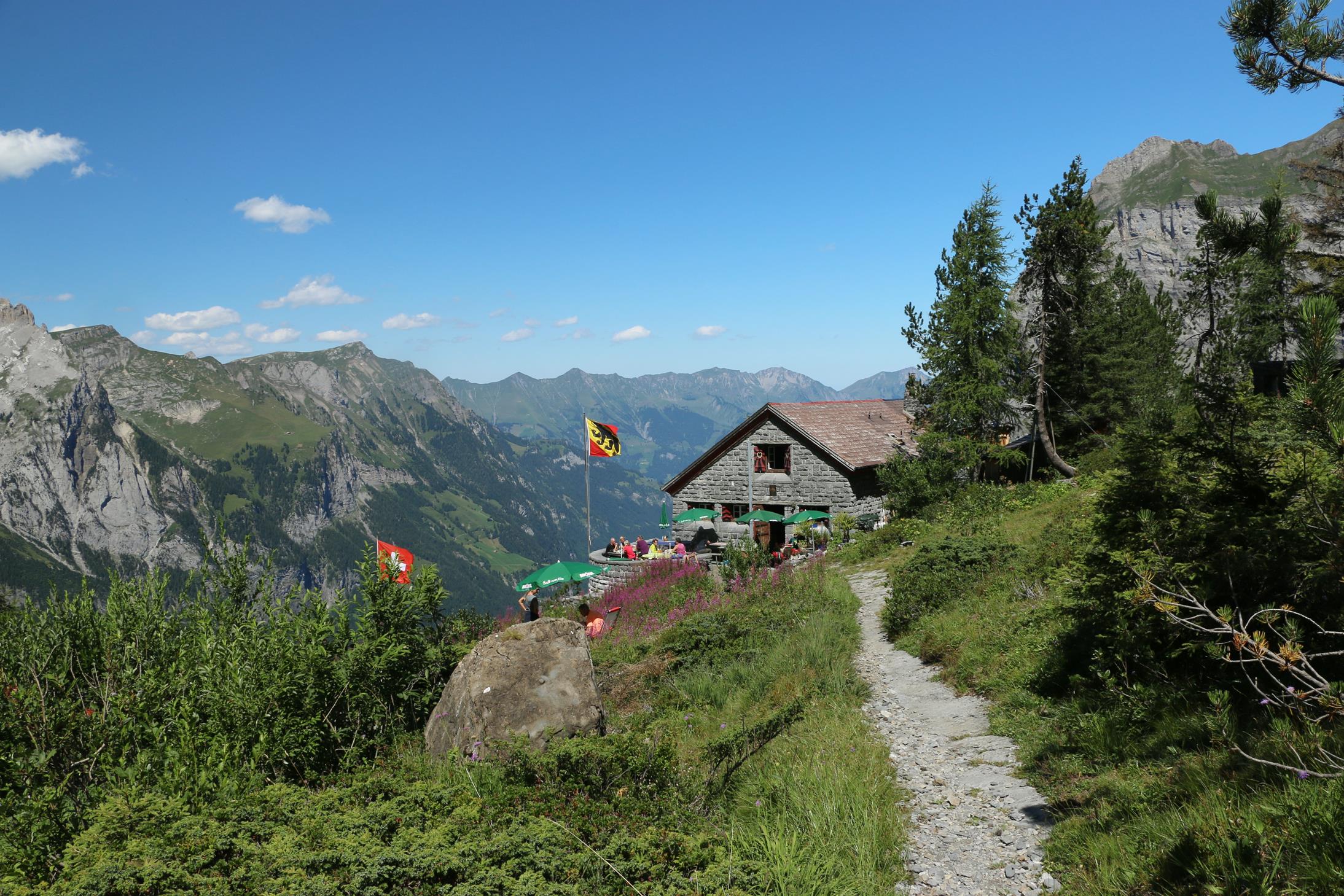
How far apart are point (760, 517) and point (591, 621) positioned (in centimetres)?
1669

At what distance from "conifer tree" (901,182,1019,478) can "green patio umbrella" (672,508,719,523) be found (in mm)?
11441

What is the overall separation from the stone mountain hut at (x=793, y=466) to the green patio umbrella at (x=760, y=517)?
48.4 inches

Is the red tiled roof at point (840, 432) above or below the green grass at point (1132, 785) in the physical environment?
above

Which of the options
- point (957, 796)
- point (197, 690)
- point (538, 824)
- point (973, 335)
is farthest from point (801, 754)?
point (973, 335)

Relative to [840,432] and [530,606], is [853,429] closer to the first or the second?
[840,432]

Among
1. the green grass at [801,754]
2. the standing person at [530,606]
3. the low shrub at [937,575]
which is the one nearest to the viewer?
the green grass at [801,754]

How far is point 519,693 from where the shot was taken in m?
7.38

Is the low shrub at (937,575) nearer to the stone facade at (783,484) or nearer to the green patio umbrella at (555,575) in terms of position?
the green patio umbrella at (555,575)

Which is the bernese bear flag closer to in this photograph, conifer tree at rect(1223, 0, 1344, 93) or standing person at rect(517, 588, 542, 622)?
standing person at rect(517, 588, 542, 622)

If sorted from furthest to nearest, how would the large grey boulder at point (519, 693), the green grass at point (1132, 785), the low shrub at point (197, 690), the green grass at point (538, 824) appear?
1. the large grey boulder at point (519, 693)
2. the low shrub at point (197, 690)
3. the green grass at point (538, 824)
4. the green grass at point (1132, 785)

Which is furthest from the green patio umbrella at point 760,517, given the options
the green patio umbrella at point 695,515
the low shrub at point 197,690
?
the low shrub at point 197,690

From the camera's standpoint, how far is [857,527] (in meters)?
31.0

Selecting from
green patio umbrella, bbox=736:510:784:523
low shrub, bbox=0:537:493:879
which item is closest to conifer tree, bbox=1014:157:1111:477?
green patio umbrella, bbox=736:510:784:523

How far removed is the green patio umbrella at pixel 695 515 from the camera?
114 feet
